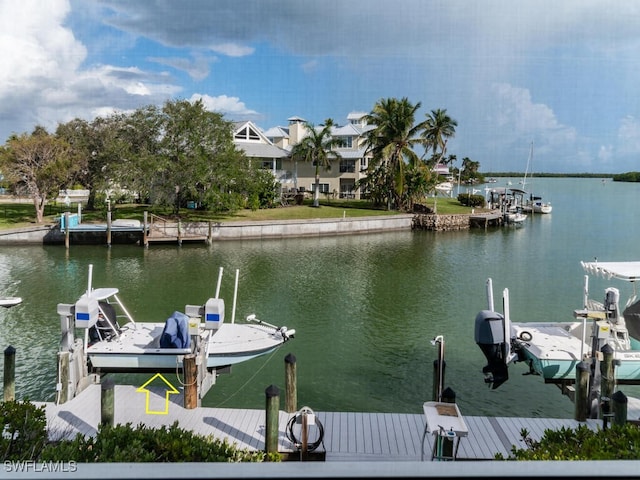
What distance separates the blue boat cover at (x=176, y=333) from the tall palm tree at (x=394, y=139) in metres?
32.9

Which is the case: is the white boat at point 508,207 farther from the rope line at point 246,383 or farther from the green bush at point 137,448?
the green bush at point 137,448

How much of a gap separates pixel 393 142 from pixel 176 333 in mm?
34156

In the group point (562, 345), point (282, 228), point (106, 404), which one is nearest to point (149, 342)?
point (106, 404)

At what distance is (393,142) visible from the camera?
4091 cm

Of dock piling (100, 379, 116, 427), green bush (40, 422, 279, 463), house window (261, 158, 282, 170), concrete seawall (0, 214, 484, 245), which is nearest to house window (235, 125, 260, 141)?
house window (261, 158, 282, 170)

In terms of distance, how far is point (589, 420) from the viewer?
7.67m

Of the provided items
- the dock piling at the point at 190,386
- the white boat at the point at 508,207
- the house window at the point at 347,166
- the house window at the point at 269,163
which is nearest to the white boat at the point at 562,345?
the dock piling at the point at 190,386

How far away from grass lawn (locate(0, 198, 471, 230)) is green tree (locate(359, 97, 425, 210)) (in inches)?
85.9

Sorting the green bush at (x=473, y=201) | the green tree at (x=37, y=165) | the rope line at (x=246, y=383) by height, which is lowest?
the rope line at (x=246, y=383)

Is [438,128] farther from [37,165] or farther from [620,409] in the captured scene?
[620,409]

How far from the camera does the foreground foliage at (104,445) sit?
306cm

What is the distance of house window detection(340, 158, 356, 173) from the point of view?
159 ft

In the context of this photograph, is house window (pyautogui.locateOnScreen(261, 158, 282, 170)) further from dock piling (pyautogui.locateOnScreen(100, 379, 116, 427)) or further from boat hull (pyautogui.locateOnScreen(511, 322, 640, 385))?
dock piling (pyautogui.locateOnScreen(100, 379, 116, 427))

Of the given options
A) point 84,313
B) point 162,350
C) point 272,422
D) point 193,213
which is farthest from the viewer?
point 193,213
